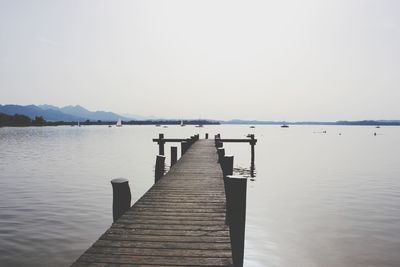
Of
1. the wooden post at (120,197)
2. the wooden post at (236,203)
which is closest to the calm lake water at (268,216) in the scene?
the wooden post at (120,197)

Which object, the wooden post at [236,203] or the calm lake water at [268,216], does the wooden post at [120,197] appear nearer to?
the wooden post at [236,203]

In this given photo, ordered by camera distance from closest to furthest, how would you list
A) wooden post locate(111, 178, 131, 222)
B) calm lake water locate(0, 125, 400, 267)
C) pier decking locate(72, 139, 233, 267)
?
pier decking locate(72, 139, 233, 267), wooden post locate(111, 178, 131, 222), calm lake water locate(0, 125, 400, 267)

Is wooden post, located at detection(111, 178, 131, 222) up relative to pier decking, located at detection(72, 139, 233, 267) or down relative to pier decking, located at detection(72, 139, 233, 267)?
up

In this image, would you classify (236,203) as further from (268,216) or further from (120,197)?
(268,216)

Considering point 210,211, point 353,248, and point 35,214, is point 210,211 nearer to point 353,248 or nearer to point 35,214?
point 353,248

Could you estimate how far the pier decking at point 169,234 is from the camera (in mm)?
4711

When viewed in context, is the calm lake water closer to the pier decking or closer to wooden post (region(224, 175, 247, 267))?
the pier decking

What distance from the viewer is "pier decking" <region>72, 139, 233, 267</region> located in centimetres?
471

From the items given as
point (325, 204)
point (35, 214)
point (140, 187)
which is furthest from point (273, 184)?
point (35, 214)

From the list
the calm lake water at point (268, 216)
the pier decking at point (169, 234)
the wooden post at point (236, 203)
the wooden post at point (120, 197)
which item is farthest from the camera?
the calm lake water at point (268, 216)

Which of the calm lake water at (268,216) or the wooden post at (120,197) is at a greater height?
the wooden post at (120,197)

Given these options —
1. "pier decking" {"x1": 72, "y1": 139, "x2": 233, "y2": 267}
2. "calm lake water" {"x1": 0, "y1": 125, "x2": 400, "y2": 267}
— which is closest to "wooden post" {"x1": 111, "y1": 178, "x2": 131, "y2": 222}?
"pier decking" {"x1": 72, "y1": 139, "x2": 233, "y2": 267}

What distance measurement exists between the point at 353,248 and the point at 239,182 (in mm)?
6801

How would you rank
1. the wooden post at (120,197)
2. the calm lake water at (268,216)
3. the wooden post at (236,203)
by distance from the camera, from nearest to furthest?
1. the wooden post at (236,203)
2. the wooden post at (120,197)
3. the calm lake water at (268,216)
